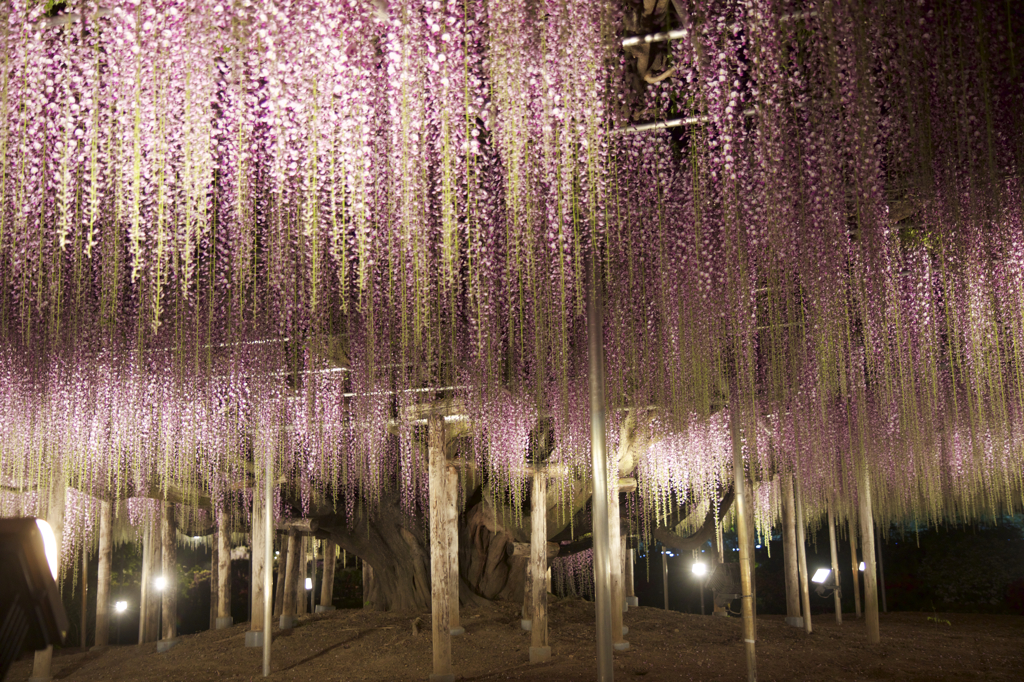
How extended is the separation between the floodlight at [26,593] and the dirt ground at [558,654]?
7258 millimetres

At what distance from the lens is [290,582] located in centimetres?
1425

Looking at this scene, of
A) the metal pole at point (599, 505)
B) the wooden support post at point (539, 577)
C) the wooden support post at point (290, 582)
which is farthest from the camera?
the wooden support post at point (290, 582)

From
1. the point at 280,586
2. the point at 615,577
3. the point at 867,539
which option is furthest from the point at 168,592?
the point at 867,539

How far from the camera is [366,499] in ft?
40.2

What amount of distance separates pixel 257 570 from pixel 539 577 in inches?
149

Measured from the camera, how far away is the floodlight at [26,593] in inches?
46.3

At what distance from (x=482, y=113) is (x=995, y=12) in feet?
8.21

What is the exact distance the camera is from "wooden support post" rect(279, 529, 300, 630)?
12609 millimetres

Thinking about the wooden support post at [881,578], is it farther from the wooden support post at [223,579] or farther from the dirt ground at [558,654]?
the wooden support post at [223,579]

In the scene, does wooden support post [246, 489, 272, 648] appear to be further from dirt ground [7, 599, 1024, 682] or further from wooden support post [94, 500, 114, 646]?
wooden support post [94, 500, 114, 646]

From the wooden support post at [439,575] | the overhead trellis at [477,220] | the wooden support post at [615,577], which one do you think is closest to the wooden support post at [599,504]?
the overhead trellis at [477,220]

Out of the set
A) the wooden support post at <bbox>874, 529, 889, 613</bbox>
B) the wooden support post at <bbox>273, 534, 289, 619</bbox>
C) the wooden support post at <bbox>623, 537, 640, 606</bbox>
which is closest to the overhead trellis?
the wooden support post at <bbox>273, 534, 289, 619</bbox>

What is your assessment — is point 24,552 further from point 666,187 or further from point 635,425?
point 635,425

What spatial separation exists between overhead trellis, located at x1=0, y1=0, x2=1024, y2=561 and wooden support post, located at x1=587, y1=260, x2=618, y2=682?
0.44 metres
